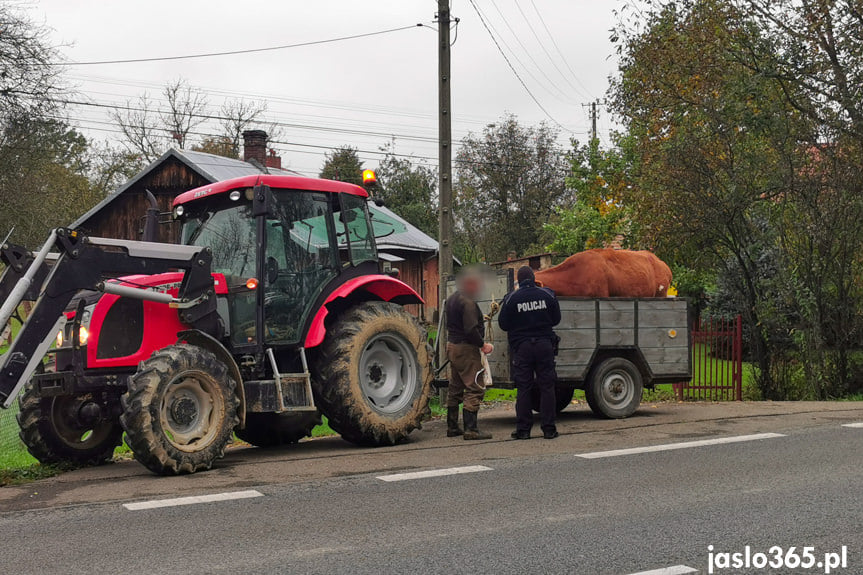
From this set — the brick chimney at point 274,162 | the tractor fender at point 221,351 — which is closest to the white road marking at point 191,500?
the tractor fender at point 221,351

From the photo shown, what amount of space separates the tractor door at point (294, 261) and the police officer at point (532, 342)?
2122mm

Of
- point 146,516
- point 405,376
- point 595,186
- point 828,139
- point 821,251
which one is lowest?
point 146,516

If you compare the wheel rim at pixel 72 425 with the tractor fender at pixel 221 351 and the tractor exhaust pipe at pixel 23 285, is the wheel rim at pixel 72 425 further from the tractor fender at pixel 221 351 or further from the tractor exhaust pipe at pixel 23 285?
the tractor exhaust pipe at pixel 23 285

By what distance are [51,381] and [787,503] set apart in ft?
19.2

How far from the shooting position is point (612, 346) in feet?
38.9

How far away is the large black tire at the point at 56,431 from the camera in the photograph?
866 cm

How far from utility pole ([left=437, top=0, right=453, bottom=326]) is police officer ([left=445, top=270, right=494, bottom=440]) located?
3.88 meters

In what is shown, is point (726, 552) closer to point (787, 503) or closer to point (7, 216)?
point (787, 503)

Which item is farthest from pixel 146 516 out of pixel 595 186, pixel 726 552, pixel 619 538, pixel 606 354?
pixel 595 186

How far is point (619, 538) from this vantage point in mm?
5602

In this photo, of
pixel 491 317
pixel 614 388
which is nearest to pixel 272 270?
pixel 491 317

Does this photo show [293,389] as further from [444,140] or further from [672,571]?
[444,140]

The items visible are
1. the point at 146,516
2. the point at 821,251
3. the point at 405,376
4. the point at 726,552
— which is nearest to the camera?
the point at 726,552

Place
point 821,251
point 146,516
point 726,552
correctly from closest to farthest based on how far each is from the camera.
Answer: point 726,552, point 146,516, point 821,251
